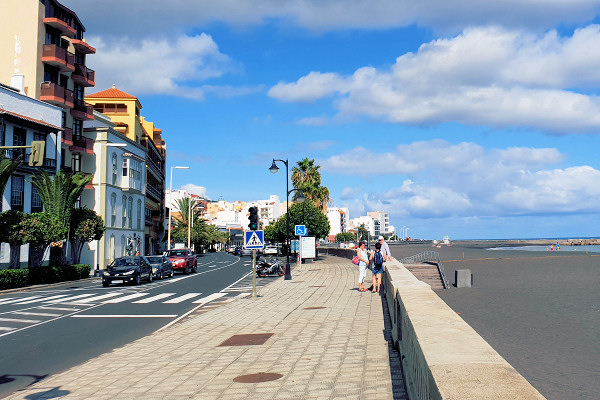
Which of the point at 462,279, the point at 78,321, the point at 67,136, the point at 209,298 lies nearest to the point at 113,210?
the point at 67,136

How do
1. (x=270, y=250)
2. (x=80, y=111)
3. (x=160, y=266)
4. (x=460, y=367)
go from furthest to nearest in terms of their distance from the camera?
(x=270, y=250) < (x=80, y=111) < (x=160, y=266) < (x=460, y=367)

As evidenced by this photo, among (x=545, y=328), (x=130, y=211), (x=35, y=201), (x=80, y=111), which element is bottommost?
(x=545, y=328)

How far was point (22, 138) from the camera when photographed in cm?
3912

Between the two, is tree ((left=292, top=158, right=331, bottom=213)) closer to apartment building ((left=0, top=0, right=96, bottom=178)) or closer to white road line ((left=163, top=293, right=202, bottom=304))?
apartment building ((left=0, top=0, right=96, bottom=178))

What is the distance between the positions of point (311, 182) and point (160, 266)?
42.3 metres

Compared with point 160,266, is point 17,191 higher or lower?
higher

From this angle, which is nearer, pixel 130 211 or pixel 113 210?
pixel 113 210

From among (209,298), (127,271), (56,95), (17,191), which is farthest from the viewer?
(56,95)

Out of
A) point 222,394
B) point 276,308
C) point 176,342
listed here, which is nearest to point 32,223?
point 276,308

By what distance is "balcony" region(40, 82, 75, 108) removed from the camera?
45906 millimetres

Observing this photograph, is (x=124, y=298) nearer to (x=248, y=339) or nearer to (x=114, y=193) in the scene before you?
(x=248, y=339)

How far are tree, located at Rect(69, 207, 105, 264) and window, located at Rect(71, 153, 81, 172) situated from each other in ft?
36.7

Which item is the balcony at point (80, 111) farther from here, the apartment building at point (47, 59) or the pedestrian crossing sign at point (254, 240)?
the pedestrian crossing sign at point (254, 240)

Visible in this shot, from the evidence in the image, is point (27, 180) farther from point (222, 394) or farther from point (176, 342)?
point (222, 394)
